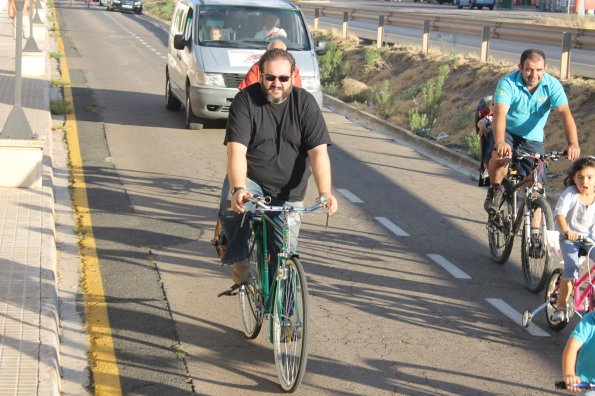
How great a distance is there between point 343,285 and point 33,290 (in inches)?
99.0

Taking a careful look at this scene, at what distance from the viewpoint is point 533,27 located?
2391cm

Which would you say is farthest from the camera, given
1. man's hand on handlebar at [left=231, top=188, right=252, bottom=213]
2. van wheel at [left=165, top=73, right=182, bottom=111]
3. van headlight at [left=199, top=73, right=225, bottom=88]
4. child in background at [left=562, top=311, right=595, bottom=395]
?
van wheel at [left=165, top=73, right=182, bottom=111]

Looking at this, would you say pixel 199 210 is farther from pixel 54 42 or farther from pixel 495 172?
pixel 54 42

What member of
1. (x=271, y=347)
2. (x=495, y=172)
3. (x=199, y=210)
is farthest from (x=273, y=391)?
(x=199, y=210)

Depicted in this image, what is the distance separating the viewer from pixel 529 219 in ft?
29.5

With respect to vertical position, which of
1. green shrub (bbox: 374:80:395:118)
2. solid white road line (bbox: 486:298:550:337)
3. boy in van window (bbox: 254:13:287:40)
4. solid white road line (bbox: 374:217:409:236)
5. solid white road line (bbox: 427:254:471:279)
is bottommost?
green shrub (bbox: 374:80:395:118)

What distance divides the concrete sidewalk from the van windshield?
176 inches

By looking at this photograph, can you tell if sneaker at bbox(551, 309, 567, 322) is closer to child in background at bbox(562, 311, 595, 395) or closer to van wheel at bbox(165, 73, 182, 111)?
child in background at bbox(562, 311, 595, 395)

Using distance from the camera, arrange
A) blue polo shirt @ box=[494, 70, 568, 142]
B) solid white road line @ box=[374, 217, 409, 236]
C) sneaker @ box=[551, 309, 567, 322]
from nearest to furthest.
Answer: sneaker @ box=[551, 309, 567, 322], blue polo shirt @ box=[494, 70, 568, 142], solid white road line @ box=[374, 217, 409, 236]

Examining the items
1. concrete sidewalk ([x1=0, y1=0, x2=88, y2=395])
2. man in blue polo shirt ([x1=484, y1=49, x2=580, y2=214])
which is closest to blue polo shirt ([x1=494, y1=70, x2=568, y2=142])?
man in blue polo shirt ([x1=484, y1=49, x2=580, y2=214])

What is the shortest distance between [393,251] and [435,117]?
984 cm

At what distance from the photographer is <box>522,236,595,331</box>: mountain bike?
7.16 meters

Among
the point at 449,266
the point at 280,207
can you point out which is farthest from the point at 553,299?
the point at 280,207

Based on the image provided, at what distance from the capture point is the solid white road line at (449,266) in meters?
9.41
